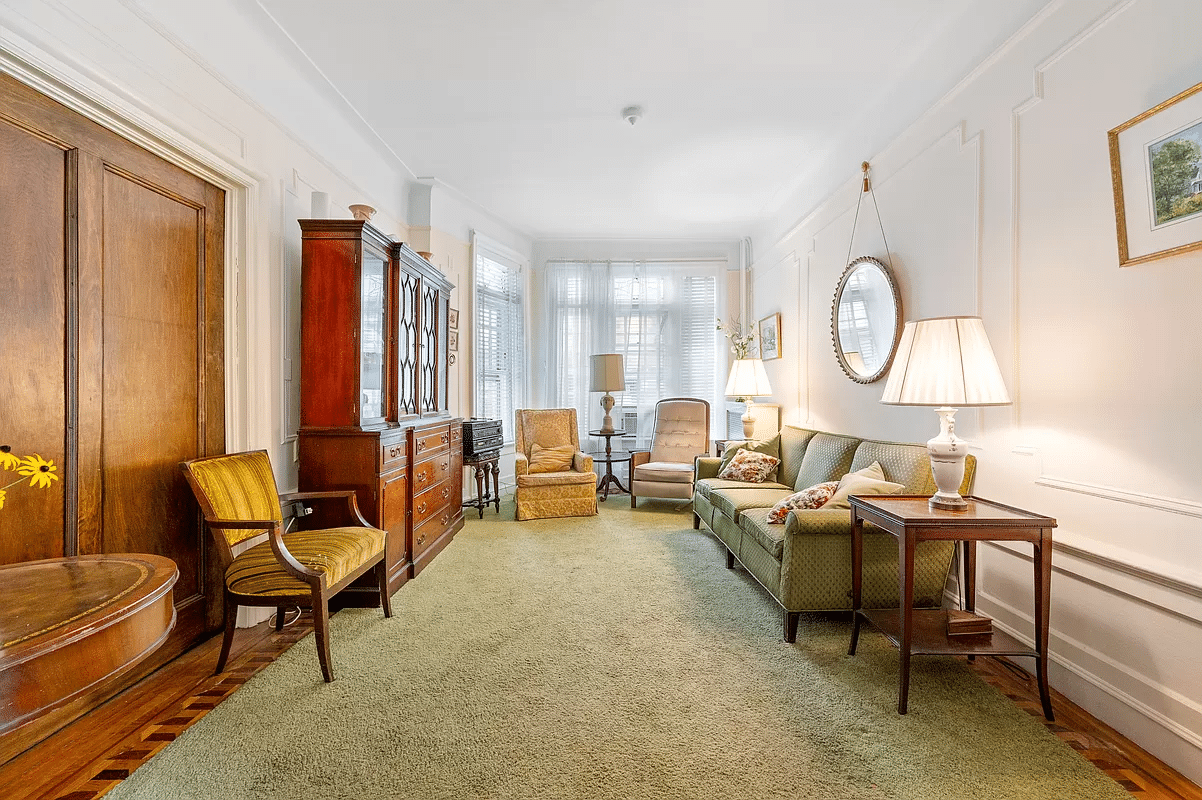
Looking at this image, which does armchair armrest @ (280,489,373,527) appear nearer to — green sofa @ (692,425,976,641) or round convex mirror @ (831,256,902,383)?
green sofa @ (692,425,976,641)

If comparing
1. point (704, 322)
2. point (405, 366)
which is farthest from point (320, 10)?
point (704, 322)

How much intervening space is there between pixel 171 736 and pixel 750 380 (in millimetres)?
4591

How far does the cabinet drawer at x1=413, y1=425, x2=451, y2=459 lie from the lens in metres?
3.75

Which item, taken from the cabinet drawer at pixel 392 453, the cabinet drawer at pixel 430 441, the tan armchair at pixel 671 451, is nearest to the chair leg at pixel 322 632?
the cabinet drawer at pixel 392 453

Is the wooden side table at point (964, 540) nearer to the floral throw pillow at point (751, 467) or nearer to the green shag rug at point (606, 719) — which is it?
the green shag rug at point (606, 719)

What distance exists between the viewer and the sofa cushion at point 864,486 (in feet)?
8.70

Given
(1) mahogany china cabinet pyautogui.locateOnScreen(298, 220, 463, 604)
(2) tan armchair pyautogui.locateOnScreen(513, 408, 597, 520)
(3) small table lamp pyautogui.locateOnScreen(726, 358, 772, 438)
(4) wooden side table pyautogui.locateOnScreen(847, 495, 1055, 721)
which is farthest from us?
(3) small table lamp pyautogui.locateOnScreen(726, 358, 772, 438)

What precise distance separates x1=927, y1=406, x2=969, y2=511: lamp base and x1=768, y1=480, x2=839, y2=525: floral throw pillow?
2.18 feet

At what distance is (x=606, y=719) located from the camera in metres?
1.99

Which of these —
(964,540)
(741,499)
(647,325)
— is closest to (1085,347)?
(964,540)

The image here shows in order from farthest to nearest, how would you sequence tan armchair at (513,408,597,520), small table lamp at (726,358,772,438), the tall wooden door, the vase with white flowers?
the vase with white flowers < small table lamp at (726,358,772,438) < tan armchair at (513,408,597,520) < the tall wooden door

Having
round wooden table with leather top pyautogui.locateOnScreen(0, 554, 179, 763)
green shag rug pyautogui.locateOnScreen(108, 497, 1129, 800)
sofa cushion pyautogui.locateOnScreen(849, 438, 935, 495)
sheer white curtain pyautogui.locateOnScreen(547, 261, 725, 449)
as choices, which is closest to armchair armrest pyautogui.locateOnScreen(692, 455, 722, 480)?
sofa cushion pyautogui.locateOnScreen(849, 438, 935, 495)

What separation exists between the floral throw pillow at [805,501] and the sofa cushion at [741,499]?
22 centimetres

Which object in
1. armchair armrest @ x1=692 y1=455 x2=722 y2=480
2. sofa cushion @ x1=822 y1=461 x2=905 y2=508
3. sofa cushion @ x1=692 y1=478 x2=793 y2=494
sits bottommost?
sofa cushion @ x1=692 y1=478 x2=793 y2=494
